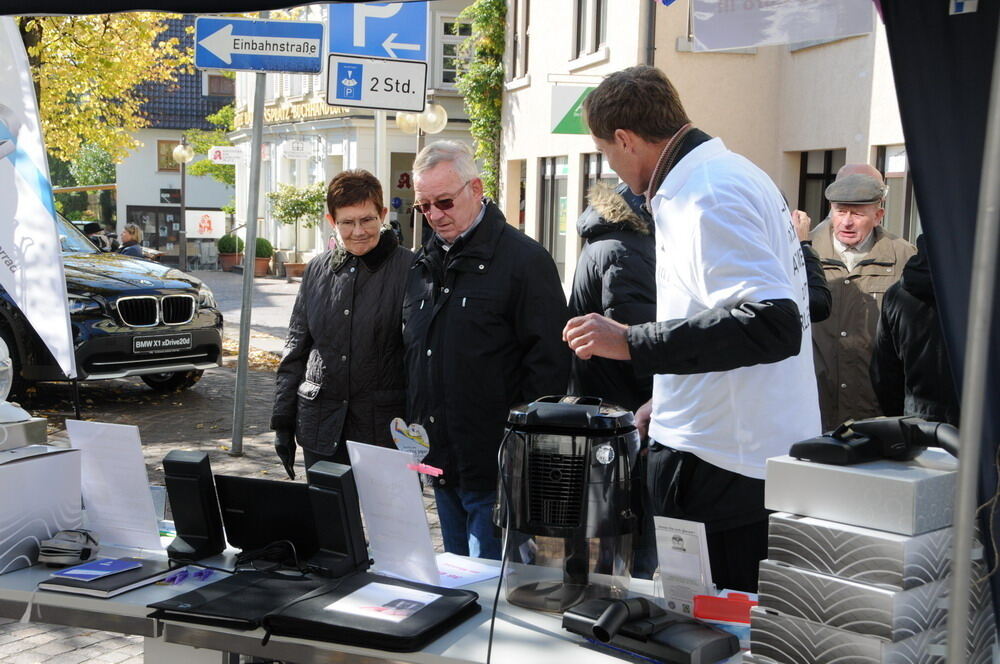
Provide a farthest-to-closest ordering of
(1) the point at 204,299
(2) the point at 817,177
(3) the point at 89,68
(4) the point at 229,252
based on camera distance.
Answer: (4) the point at 229,252 < (3) the point at 89,68 < (2) the point at 817,177 < (1) the point at 204,299

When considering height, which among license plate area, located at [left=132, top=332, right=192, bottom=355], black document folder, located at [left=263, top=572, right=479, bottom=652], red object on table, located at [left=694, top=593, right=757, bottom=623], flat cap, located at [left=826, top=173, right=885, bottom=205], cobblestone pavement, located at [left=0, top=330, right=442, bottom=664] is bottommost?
cobblestone pavement, located at [left=0, top=330, right=442, bottom=664]

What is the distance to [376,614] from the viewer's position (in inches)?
99.8

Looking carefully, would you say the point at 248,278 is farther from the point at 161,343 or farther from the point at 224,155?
the point at 224,155

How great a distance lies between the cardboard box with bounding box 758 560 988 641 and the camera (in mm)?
1993

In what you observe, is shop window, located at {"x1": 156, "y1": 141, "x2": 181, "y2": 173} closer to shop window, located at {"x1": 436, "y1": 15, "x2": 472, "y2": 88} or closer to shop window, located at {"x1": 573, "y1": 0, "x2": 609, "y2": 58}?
shop window, located at {"x1": 436, "y1": 15, "x2": 472, "y2": 88}

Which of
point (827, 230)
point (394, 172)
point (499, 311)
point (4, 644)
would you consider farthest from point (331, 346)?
point (394, 172)

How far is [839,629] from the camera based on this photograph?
2047 mm

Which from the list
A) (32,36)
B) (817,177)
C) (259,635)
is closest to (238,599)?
(259,635)

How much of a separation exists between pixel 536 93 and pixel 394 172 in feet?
47.5

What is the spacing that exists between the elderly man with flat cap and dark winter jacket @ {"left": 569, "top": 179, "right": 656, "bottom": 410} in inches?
59.1

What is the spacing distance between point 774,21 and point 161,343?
879 centimetres

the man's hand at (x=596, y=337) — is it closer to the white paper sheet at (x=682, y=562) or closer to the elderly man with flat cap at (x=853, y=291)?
the white paper sheet at (x=682, y=562)

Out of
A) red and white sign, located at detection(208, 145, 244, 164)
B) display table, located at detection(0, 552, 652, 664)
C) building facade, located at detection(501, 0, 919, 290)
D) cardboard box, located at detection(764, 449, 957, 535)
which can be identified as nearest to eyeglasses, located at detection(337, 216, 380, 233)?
display table, located at detection(0, 552, 652, 664)

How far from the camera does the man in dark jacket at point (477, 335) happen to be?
12.5ft
